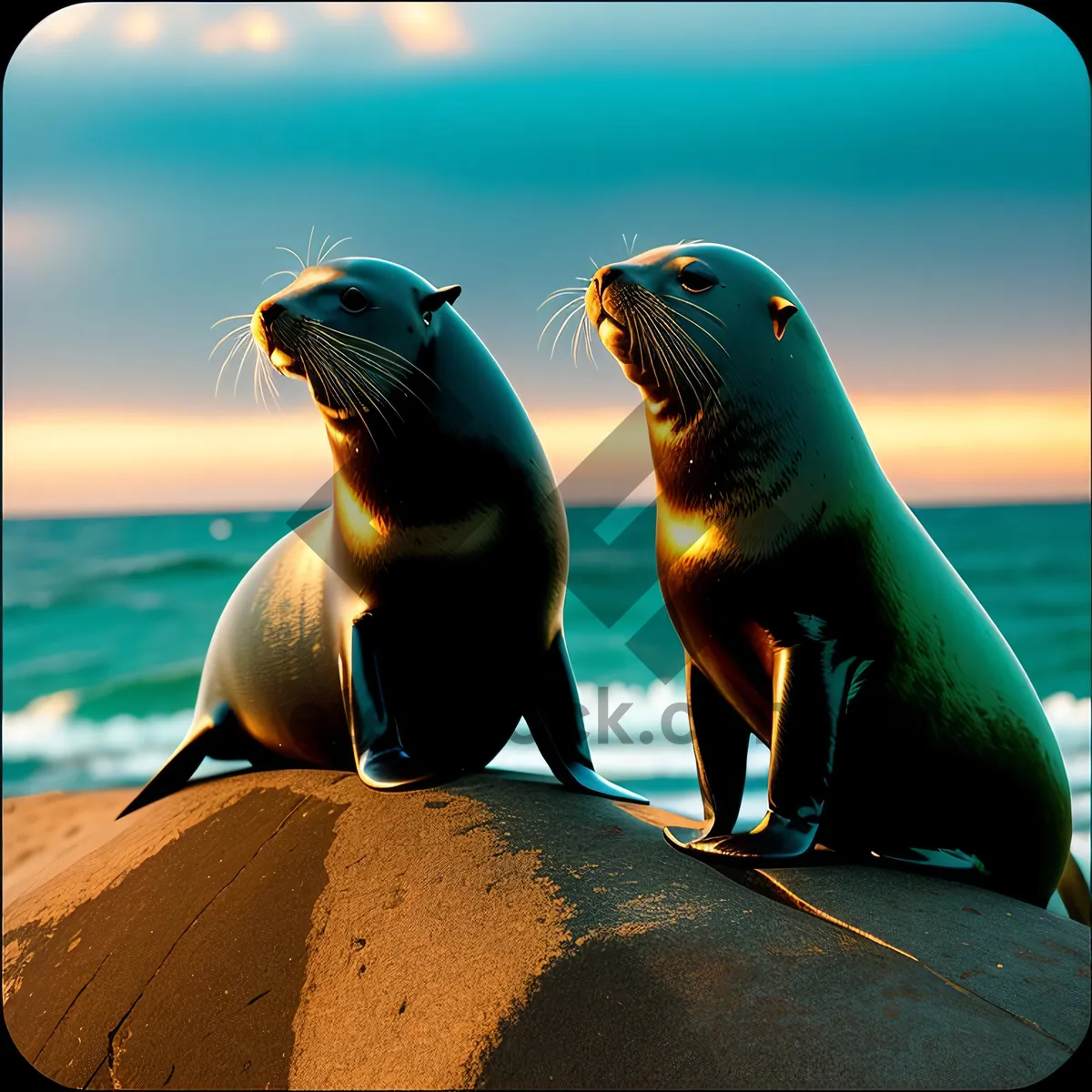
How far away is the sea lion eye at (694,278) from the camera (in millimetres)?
3697

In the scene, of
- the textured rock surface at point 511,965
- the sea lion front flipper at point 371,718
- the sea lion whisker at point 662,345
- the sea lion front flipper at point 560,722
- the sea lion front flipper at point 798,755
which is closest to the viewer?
the textured rock surface at point 511,965

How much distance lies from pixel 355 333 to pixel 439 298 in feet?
1.27

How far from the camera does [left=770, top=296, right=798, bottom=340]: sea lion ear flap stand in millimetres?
3689

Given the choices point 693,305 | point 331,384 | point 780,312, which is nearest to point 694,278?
point 693,305

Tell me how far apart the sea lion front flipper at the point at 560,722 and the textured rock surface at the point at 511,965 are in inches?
14.6

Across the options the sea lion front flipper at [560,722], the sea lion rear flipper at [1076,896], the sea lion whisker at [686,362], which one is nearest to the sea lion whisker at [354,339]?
the sea lion whisker at [686,362]

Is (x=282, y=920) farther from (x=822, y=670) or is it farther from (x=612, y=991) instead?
(x=822, y=670)

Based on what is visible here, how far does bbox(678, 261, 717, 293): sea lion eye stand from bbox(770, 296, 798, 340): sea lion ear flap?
0.73 feet

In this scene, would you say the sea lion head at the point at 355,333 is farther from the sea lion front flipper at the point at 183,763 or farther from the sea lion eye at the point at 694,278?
the sea lion front flipper at the point at 183,763

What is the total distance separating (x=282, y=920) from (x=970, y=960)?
82.6 inches

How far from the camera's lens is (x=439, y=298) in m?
4.28

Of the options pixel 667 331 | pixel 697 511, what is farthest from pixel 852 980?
pixel 667 331

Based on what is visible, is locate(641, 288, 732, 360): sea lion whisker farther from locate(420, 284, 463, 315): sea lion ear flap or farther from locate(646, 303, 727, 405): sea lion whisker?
locate(420, 284, 463, 315): sea lion ear flap

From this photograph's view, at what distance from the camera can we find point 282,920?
3.48 metres
